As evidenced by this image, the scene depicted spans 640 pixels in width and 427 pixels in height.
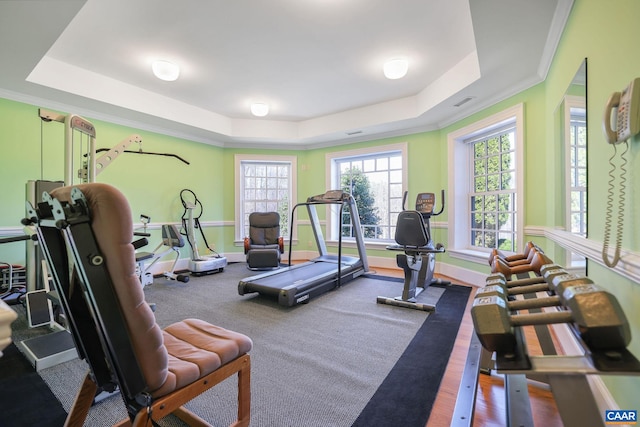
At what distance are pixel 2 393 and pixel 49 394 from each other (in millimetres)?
286

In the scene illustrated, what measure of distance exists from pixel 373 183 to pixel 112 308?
517 centimetres

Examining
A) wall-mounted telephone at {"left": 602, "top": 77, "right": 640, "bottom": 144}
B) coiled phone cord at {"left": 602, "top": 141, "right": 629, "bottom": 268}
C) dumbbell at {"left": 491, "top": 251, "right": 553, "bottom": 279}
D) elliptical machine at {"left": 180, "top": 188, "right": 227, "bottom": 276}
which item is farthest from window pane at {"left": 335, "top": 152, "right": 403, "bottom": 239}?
wall-mounted telephone at {"left": 602, "top": 77, "right": 640, "bottom": 144}

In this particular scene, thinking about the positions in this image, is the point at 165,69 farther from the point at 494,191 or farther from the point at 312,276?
the point at 494,191

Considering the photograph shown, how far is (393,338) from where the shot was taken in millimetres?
2420

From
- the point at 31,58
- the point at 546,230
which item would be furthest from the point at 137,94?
the point at 546,230

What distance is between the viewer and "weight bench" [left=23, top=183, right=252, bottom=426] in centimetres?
86

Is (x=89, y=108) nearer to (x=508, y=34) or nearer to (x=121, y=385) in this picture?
(x=121, y=385)

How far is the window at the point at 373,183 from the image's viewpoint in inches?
211

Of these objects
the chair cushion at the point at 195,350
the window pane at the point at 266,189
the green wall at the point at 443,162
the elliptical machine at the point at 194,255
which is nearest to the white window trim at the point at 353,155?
the green wall at the point at 443,162

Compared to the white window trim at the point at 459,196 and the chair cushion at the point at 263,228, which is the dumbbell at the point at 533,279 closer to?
the white window trim at the point at 459,196

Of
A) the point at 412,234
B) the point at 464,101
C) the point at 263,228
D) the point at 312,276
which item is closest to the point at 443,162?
the point at 464,101

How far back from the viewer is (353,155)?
5.68 metres

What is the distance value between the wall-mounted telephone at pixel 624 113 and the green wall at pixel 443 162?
84 millimetres

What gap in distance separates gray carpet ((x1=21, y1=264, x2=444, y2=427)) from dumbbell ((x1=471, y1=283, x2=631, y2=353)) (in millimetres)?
1102
